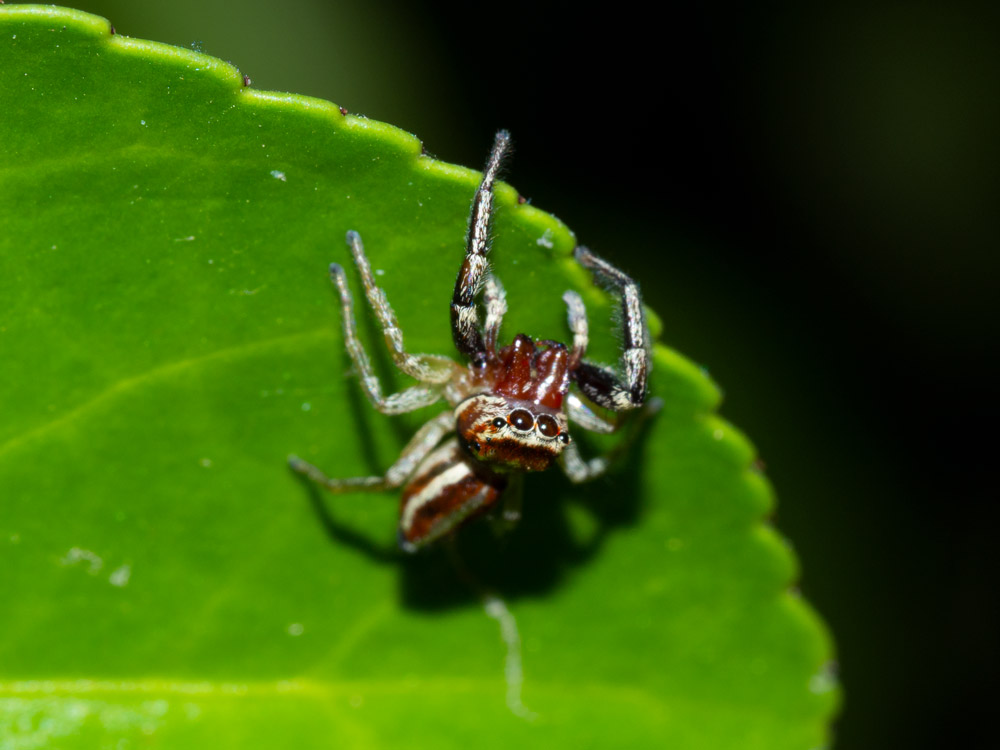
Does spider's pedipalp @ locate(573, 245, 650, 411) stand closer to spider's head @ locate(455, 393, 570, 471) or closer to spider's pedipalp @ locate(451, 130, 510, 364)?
spider's head @ locate(455, 393, 570, 471)

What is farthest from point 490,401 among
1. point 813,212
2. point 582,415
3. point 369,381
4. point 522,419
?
point 813,212

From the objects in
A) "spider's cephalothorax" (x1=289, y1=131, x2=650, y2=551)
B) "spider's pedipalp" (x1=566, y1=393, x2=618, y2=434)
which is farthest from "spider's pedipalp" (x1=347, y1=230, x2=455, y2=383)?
"spider's pedipalp" (x1=566, y1=393, x2=618, y2=434)

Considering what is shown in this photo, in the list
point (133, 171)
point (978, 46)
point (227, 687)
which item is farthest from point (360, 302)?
point (978, 46)

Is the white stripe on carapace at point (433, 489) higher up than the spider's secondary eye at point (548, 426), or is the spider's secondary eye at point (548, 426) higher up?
the spider's secondary eye at point (548, 426)

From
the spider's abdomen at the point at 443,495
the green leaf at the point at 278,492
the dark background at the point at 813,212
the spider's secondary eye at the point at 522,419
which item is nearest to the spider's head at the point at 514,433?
the spider's secondary eye at the point at 522,419

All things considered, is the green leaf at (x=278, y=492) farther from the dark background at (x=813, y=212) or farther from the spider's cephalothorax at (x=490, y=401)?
the dark background at (x=813, y=212)

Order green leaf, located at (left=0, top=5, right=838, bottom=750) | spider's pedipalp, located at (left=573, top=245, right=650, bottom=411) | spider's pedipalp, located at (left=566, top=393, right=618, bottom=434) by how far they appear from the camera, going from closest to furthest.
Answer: green leaf, located at (left=0, top=5, right=838, bottom=750) → spider's pedipalp, located at (left=573, top=245, right=650, bottom=411) → spider's pedipalp, located at (left=566, top=393, right=618, bottom=434)

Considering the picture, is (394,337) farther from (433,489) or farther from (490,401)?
(433,489)
